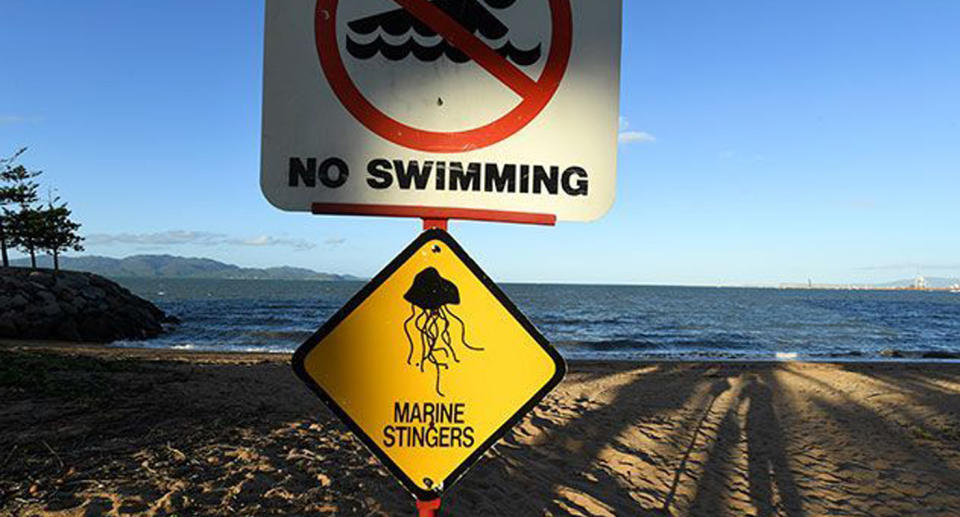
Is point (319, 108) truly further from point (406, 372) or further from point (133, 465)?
point (133, 465)

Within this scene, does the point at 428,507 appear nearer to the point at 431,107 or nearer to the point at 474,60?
the point at 431,107

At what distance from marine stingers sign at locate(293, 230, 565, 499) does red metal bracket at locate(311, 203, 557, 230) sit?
0.10 m

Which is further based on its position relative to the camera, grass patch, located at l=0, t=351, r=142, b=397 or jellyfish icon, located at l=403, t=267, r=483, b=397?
grass patch, located at l=0, t=351, r=142, b=397

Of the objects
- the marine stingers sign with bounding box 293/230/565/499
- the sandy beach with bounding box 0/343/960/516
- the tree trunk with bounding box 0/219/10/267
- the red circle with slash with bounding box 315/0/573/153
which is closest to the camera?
the marine stingers sign with bounding box 293/230/565/499

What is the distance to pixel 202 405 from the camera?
674 centimetres

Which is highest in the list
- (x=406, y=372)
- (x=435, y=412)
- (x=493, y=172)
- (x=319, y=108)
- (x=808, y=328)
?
(x=319, y=108)

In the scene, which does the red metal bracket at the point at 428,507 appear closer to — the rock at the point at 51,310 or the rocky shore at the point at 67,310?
the rocky shore at the point at 67,310

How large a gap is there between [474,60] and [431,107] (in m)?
0.19

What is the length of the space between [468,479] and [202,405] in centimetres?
396

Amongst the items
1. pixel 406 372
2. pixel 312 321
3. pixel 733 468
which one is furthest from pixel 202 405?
pixel 312 321

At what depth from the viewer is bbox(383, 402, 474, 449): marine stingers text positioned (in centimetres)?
141

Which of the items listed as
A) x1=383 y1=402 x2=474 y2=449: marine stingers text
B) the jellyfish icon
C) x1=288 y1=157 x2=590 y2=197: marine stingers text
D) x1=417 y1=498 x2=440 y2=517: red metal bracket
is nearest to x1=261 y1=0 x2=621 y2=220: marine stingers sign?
x1=288 y1=157 x2=590 y2=197: marine stingers text

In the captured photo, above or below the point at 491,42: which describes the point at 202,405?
below

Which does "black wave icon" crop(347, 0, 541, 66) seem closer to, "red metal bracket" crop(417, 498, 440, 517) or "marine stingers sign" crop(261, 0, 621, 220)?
"marine stingers sign" crop(261, 0, 621, 220)
